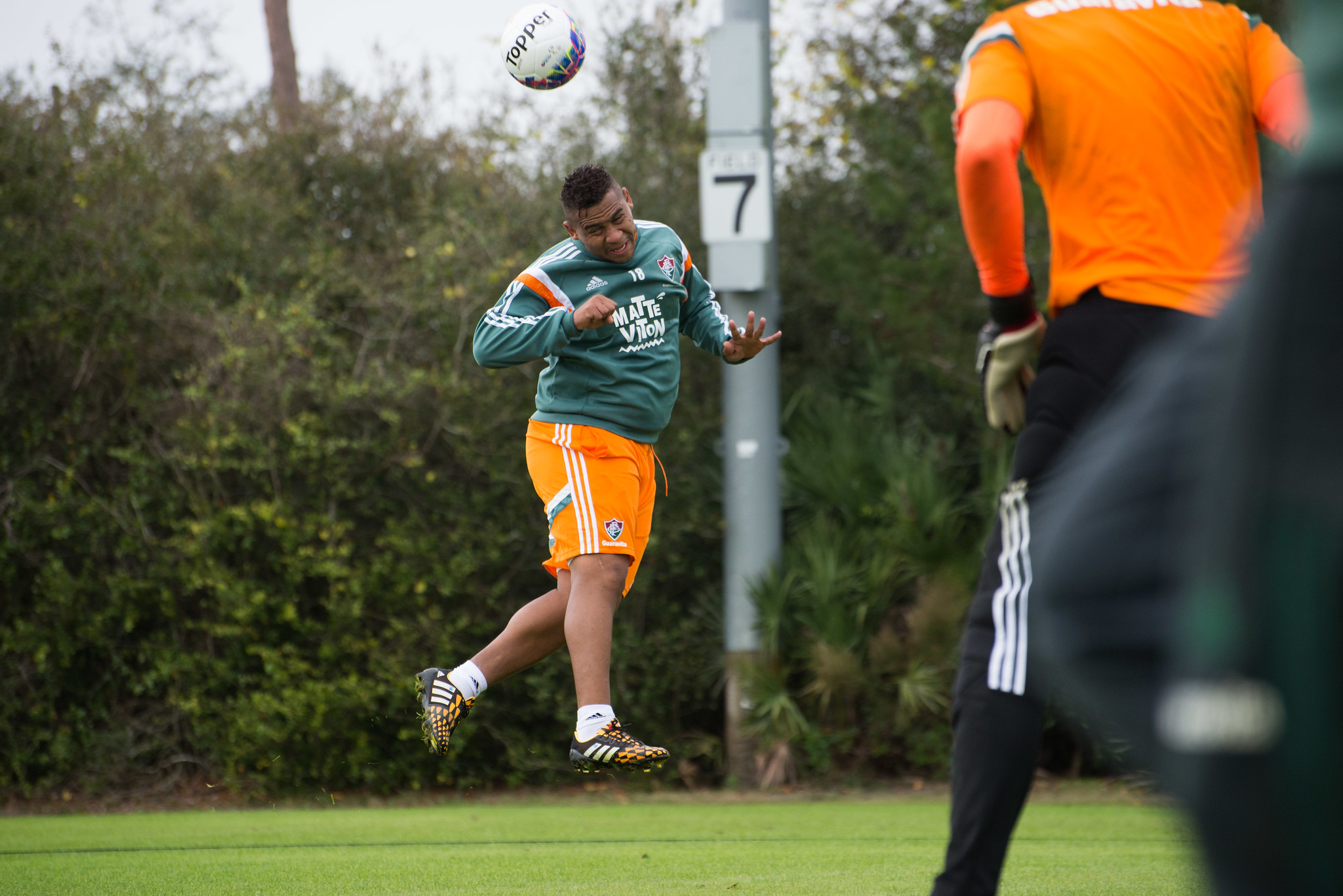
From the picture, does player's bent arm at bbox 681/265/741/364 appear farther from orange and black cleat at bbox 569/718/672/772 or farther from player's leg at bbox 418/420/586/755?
orange and black cleat at bbox 569/718/672/772

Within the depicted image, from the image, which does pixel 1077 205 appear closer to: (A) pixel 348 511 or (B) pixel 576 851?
(B) pixel 576 851

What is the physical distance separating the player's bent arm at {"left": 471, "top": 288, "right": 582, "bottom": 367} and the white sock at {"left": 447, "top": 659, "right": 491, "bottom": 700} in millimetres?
1049

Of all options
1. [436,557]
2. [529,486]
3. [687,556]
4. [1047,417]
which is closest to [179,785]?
[436,557]

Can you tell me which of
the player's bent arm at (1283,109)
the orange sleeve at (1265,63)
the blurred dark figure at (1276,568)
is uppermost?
the orange sleeve at (1265,63)

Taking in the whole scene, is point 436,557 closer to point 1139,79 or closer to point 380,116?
point 380,116

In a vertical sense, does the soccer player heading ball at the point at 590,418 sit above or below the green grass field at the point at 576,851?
above

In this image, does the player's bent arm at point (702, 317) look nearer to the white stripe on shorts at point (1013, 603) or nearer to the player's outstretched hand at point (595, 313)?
the player's outstretched hand at point (595, 313)

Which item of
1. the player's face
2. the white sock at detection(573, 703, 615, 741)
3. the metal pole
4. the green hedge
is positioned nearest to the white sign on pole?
the metal pole

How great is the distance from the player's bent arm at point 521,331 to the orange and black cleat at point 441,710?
1111 mm

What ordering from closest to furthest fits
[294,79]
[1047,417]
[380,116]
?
[1047,417] < [380,116] < [294,79]

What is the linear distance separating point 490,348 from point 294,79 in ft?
36.4

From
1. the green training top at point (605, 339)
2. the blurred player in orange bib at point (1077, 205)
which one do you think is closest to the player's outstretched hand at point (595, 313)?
the green training top at point (605, 339)

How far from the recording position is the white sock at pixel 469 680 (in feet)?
13.8

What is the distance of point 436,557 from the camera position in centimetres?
864
